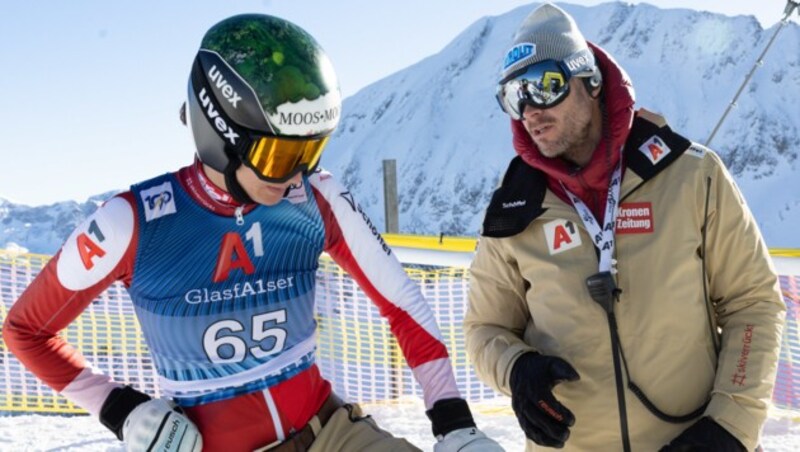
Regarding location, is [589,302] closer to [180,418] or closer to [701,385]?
[701,385]

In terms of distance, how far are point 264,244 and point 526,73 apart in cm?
106

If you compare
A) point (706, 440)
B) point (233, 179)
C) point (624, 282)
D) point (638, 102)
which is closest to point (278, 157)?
point (233, 179)

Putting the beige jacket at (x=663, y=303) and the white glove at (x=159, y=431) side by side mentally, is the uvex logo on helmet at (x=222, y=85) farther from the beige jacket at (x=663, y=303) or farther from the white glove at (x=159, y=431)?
the beige jacket at (x=663, y=303)

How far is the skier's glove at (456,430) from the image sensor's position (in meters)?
2.33

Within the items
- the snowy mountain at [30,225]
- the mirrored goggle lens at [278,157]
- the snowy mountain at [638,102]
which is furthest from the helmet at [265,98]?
the snowy mountain at [30,225]

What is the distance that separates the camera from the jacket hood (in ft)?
8.78


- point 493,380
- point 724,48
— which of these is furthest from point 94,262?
point 724,48

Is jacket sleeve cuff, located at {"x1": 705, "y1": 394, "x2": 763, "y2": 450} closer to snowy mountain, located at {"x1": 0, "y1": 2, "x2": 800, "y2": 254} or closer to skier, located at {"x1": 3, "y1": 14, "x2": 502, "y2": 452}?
skier, located at {"x1": 3, "y1": 14, "x2": 502, "y2": 452}

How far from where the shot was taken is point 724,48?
136 m

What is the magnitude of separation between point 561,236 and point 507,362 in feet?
1.49

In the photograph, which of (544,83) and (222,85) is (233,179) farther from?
(544,83)

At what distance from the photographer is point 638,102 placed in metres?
123

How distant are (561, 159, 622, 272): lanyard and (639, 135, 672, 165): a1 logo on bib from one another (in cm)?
9

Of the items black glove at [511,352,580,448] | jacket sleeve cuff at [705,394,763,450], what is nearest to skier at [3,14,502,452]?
black glove at [511,352,580,448]
